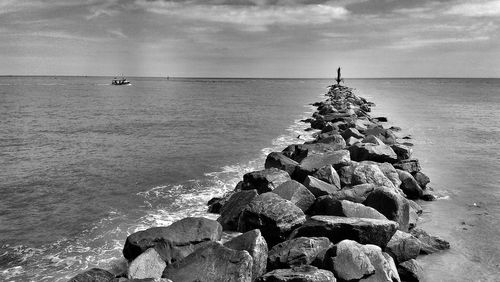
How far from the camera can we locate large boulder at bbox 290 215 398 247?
33.0ft

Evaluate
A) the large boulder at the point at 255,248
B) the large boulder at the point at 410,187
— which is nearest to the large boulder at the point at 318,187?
the large boulder at the point at 410,187

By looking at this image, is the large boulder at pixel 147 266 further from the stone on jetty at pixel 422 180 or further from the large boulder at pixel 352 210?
the stone on jetty at pixel 422 180

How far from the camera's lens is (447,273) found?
33.0ft

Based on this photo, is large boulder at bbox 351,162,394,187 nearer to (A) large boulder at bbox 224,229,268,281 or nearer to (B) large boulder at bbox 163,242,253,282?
(A) large boulder at bbox 224,229,268,281

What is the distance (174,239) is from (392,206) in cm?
620

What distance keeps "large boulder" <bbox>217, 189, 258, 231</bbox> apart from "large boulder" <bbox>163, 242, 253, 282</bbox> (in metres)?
3.07

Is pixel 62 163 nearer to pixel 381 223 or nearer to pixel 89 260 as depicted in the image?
pixel 89 260

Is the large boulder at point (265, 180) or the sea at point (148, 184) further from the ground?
the large boulder at point (265, 180)

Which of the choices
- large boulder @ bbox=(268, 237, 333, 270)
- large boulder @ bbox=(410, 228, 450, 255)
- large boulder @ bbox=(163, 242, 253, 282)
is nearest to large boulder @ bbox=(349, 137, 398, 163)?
large boulder @ bbox=(410, 228, 450, 255)

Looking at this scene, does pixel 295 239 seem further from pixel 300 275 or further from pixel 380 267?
pixel 380 267

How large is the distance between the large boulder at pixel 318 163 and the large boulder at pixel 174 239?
5.84 meters

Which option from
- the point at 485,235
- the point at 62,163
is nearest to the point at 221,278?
the point at 485,235

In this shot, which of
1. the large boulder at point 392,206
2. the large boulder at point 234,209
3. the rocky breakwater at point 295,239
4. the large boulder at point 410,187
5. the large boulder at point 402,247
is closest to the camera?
the rocky breakwater at point 295,239

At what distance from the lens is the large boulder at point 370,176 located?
14377 mm
